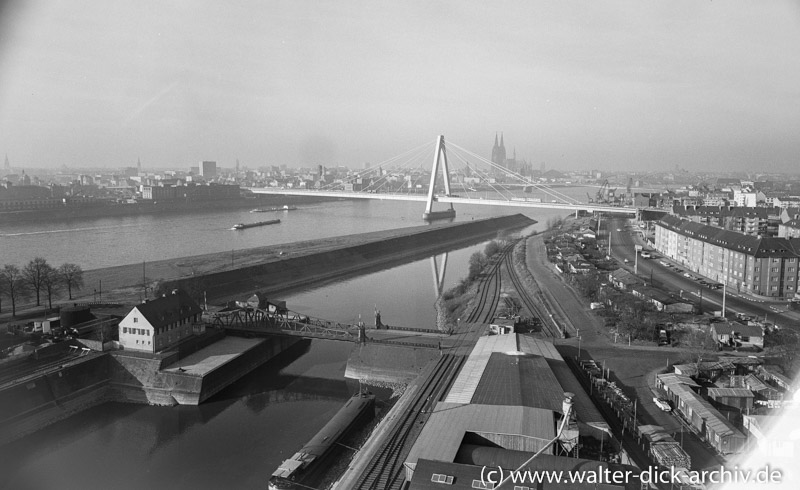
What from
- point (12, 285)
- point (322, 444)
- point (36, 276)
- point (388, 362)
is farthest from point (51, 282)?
point (322, 444)

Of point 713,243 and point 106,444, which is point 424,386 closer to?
point 106,444

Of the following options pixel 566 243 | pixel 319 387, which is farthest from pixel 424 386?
pixel 566 243

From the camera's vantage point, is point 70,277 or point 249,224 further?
point 249,224

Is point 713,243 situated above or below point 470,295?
above

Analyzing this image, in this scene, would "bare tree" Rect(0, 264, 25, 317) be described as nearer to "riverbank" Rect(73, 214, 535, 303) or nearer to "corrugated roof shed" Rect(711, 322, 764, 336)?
"riverbank" Rect(73, 214, 535, 303)

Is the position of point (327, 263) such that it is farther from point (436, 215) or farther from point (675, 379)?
point (436, 215)

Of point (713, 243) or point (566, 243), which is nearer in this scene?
point (713, 243)
